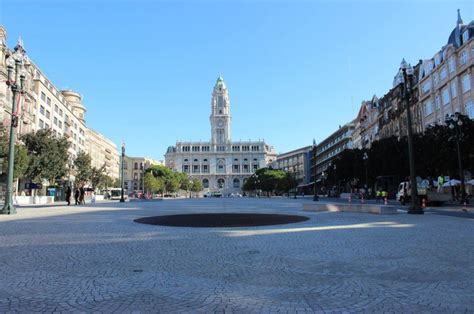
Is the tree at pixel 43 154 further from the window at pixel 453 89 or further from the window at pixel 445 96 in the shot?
the window at pixel 445 96

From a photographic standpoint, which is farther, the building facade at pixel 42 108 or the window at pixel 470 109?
the building facade at pixel 42 108

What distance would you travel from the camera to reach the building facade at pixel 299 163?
15888 cm

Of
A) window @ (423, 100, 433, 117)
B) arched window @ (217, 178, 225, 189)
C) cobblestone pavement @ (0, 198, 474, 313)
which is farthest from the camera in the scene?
arched window @ (217, 178, 225, 189)

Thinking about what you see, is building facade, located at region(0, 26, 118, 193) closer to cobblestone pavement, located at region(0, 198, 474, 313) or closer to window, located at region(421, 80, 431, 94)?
cobblestone pavement, located at region(0, 198, 474, 313)

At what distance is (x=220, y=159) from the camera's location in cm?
19750

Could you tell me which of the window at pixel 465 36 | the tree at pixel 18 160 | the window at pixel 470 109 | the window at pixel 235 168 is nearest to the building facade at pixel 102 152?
the window at pixel 235 168

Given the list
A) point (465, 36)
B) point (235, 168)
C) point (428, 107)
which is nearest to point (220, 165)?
point (235, 168)

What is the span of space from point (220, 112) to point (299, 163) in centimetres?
5251

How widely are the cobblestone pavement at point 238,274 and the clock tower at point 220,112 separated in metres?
186

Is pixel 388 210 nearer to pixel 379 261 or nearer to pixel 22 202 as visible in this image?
pixel 379 261

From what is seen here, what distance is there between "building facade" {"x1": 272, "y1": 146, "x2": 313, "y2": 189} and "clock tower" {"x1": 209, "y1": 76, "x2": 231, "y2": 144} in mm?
34344

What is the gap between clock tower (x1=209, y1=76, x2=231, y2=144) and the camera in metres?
195

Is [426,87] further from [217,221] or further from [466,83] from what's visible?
[217,221]

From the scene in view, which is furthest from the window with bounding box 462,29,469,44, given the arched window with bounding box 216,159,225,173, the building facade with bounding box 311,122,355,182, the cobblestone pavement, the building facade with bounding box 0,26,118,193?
the arched window with bounding box 216,159,225,173
